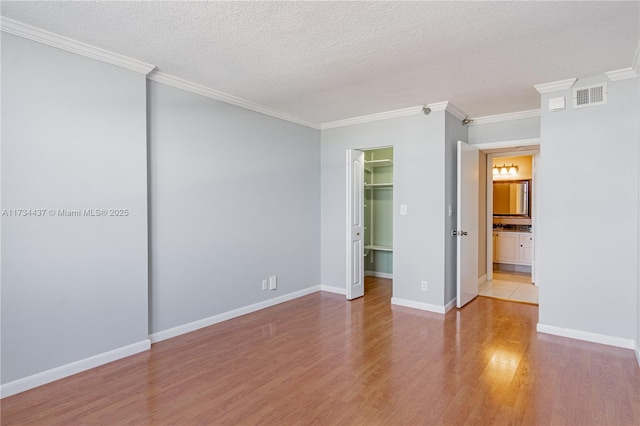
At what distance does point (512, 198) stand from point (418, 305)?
4.07 m

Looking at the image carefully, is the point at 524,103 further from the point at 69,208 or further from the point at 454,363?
the point at 69,208

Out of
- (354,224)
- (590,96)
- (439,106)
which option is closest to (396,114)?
(439,106)

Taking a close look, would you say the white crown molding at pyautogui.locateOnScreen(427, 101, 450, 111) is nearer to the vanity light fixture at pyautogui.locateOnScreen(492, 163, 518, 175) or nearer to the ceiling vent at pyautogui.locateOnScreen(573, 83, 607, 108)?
the ceiling vent at pyautogui.locateOnScreen(573, 83, 607, 108)

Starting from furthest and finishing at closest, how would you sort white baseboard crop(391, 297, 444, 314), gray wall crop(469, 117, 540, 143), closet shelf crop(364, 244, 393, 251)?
closet shelf crop(364, 244, 393, 251) < gray wall crop(469, 117, 540, 143) < white baseboard crop(391, 297, 444, 314)

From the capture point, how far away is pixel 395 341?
134 inches

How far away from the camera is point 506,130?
464 cm

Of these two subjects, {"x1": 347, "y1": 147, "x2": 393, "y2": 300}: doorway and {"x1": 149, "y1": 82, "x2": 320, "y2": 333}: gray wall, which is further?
{"x1": 347, "y1": 147, "x2": 393, "y2": 300}: doorway

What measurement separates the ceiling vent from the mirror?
395 centimetres

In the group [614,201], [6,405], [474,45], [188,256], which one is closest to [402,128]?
[474,45]

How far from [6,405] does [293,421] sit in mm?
1879

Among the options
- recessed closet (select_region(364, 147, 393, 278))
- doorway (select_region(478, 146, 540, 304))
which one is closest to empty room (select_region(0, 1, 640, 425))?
recessed closet (select_region(364, 147, 393, 278))

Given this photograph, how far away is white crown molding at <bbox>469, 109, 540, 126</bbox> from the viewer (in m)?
4.41

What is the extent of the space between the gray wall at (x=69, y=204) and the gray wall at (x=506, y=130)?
412 cm

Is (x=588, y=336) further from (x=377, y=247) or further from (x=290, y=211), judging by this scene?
(x=290, y=211)
